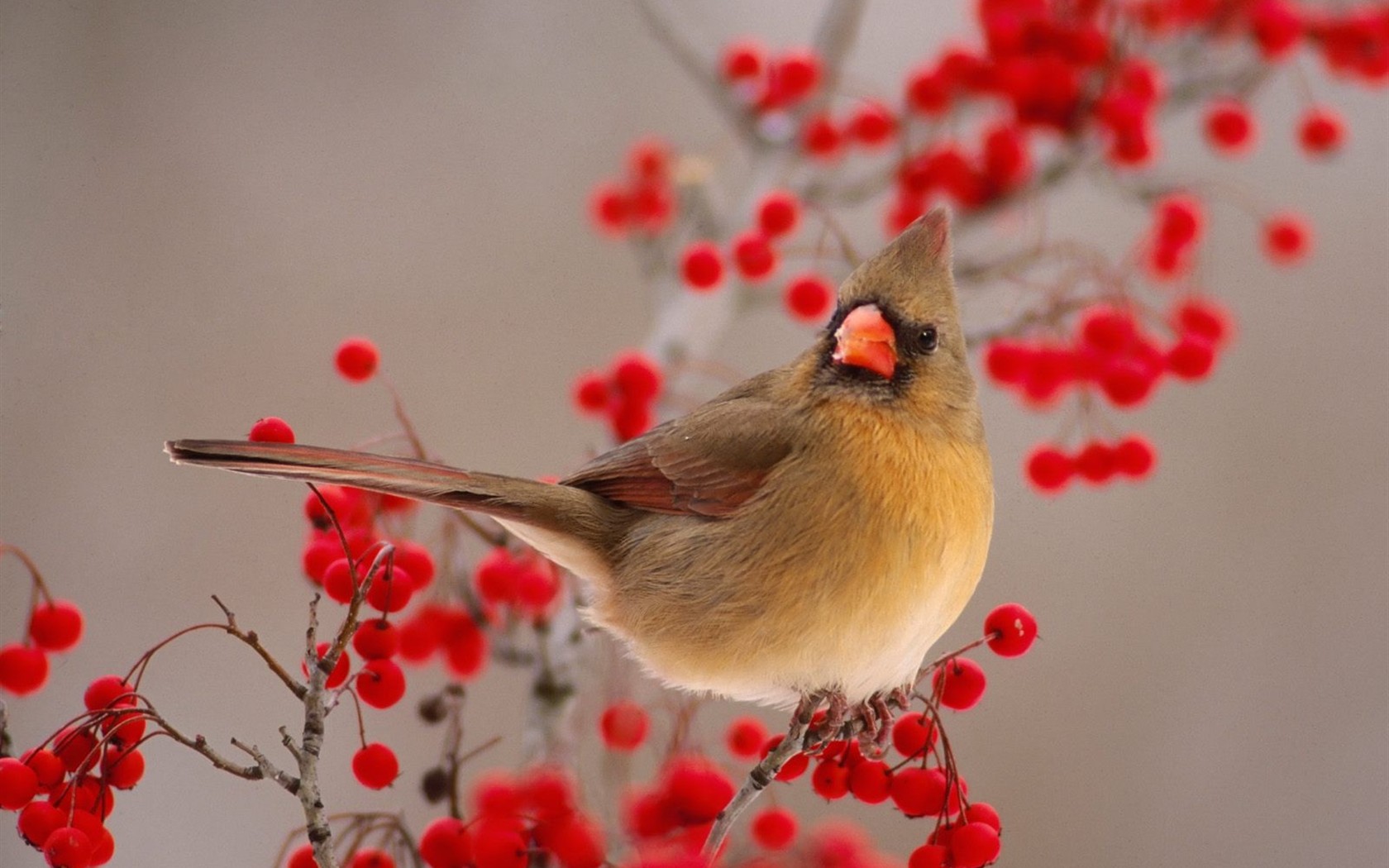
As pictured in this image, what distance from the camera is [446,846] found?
133 cm

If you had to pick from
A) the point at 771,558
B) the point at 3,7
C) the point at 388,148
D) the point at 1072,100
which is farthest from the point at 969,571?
the point at 388,148

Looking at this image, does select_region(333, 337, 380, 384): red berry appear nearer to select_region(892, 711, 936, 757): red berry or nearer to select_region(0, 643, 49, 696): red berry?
select_region(0, 643, 49, 696): red berry

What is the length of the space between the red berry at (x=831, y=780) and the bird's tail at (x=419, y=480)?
1.43 ft

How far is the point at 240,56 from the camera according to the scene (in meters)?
2.91

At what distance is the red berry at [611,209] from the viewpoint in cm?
243

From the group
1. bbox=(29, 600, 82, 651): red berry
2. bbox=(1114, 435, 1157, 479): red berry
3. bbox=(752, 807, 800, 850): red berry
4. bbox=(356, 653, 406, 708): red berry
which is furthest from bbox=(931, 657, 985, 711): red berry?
bbox=(29, 600, 82, 651): red berry

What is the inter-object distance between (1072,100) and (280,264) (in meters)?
1.61

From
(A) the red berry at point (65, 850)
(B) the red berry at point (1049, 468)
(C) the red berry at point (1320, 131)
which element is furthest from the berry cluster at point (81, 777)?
(C) the red berry at point (1320, 131)

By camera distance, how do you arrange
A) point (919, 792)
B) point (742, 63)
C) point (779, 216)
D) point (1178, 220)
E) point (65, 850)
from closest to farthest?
point (65, 850) → point (919, 792) → point (779, 216) → point (1178, 220) → point (742, 63)

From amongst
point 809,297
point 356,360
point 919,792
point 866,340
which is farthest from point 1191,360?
point 356,360

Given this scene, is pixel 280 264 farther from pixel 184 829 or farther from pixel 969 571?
pixel 969 571

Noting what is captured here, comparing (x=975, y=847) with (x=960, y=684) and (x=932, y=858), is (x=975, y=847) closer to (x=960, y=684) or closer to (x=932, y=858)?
(x=932, y=858)

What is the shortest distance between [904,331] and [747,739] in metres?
0.53

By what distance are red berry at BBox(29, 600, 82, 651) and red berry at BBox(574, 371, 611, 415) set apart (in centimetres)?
74
